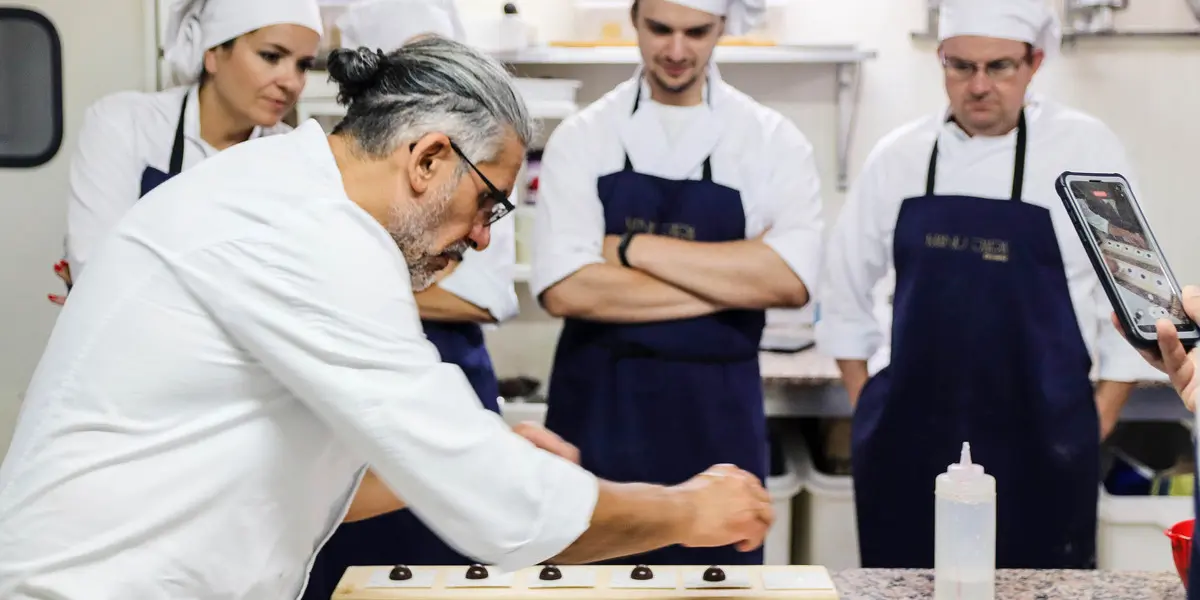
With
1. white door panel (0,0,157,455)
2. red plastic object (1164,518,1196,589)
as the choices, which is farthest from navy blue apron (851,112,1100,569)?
white door panel (0,0,157,455)

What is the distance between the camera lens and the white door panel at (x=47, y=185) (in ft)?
11.1

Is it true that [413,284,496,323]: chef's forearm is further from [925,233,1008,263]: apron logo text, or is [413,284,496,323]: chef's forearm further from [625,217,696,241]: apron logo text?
[925,233,1008,263]: apron logo text

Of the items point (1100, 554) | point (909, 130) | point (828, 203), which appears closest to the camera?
point (909, 130)

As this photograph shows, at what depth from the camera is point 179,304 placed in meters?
1.23

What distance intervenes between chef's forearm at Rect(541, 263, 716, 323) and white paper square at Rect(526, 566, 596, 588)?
0.86m

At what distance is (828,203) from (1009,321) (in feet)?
4.62

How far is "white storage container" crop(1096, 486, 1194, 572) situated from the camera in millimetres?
3246

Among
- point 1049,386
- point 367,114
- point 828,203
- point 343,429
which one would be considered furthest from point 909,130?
point 343,429

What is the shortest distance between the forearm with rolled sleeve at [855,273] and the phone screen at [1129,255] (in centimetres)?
114

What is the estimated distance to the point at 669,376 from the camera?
2.55m

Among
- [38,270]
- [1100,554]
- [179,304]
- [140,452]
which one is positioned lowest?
[1100,554]

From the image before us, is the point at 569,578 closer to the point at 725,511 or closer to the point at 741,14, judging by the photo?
the point at 725,511

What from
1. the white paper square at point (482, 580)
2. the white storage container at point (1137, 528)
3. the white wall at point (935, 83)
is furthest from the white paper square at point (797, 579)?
the white wall at point (935, 83)

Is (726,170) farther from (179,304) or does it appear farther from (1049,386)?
(179,304)
